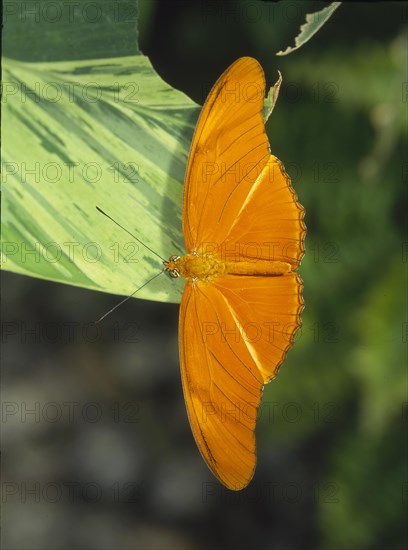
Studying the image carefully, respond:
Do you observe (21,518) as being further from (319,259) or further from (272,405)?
(319,259)

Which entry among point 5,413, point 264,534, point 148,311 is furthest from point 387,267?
point 5,413

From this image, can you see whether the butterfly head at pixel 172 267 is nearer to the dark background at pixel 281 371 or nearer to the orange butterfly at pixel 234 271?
the orange butterfly at pixel 234 271

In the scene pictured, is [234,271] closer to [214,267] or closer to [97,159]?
[214,267]

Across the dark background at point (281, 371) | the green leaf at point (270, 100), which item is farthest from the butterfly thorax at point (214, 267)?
the dark background at point (281, 371)

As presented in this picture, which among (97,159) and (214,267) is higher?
(97,159)

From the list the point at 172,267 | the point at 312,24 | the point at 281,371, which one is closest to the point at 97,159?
the point at 172,267

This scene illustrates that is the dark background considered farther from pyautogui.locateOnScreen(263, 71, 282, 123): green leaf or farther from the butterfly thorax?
the butterfly thorax

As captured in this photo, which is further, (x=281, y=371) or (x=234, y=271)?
(x=281, y=371)
